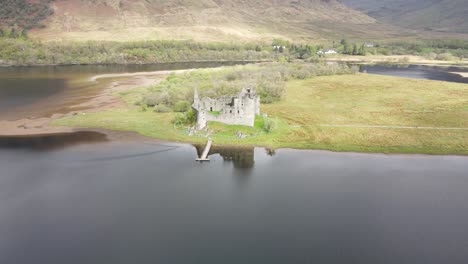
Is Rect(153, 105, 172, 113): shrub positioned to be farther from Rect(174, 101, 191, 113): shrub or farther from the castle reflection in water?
the castle reflection in water

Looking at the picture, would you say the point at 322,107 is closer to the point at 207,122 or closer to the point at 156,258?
the point at 207,122

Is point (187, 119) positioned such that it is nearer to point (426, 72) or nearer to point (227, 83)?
point (227, 83)

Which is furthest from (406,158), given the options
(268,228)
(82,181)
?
(82,181)

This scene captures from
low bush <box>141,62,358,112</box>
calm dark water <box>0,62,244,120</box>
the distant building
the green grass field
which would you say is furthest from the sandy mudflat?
the distant building

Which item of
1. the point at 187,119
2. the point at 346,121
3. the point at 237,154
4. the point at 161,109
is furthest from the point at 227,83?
the point at 237,154

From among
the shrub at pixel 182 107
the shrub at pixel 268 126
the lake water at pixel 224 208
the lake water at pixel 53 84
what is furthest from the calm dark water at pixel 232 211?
the lake water at pixel 53 84
